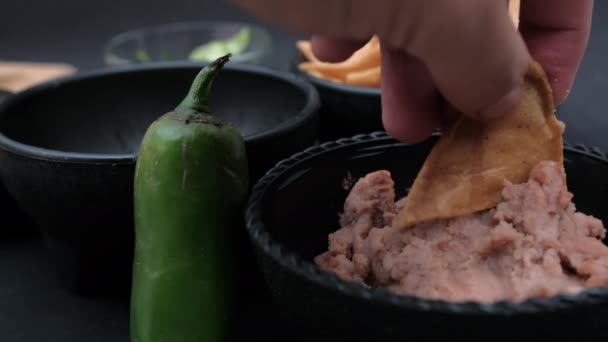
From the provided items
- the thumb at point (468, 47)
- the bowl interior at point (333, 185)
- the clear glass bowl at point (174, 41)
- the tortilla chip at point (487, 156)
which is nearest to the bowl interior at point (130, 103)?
the bowl interior at point (333, 185)

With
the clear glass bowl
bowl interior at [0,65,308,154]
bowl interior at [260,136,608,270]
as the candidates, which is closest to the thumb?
bowl interior at [260,136,608,270]

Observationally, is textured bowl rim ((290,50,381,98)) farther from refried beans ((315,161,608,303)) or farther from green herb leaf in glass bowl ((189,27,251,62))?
green herb leaf in glass bowl ((189,27,251,62))

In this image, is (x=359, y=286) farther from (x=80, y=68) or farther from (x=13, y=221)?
(x=80, y=68)

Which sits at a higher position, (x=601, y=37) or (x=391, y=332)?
(x=391, y=332)

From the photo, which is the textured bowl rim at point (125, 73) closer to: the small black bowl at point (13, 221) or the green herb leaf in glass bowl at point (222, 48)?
the small black bowl at point (13, 221)

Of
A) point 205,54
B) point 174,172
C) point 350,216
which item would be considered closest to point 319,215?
point 350,216

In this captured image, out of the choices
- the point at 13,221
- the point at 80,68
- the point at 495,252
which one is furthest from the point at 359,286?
the point at 80,68

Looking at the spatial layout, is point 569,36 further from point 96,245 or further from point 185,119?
point 96,245
